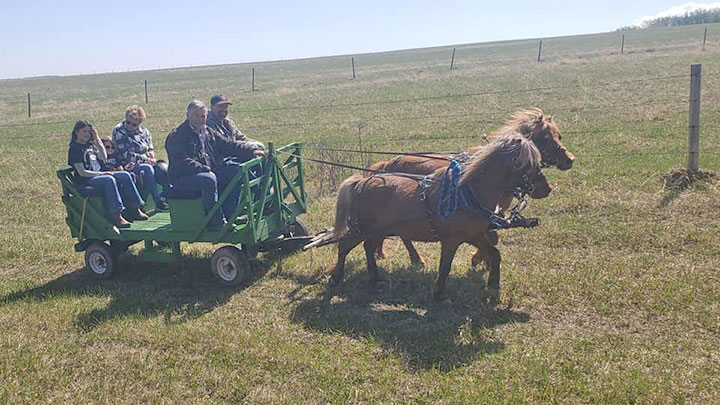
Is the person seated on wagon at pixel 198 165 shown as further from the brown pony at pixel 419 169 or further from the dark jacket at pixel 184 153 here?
the brown pony at pixel 419 169

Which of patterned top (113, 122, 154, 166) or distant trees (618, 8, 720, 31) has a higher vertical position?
distant trees (618, 8, 720, 31)

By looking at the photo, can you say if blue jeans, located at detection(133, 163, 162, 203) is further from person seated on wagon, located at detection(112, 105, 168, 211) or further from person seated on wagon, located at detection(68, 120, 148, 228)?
person seated on wagon, located at detection(68, 120, 148, 228)

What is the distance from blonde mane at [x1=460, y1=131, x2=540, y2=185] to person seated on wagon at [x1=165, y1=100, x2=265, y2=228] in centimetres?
283

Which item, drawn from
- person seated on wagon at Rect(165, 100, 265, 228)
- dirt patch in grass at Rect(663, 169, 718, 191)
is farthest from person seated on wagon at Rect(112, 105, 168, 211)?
dirt patch in grass at Rect(663, 169, 718, 191)

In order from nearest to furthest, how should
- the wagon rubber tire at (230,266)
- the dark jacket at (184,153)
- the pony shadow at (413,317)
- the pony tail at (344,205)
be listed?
1. the pony shadow at (413,317)
2. the pony tail at (344,205)
3. the dark jacket at (184,153)
4. the wagon rubber tire at (230,266)

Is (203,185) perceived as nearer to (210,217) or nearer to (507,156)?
(210,217)

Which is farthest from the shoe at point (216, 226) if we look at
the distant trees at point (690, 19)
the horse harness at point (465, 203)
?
the distant trees at point (690, 19)

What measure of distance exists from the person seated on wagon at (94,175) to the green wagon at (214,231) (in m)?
0.11

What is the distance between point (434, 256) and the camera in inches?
290

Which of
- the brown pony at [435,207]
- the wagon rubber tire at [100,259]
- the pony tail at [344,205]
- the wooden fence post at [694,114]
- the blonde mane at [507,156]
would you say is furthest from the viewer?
the wooden fence post at [694,114]

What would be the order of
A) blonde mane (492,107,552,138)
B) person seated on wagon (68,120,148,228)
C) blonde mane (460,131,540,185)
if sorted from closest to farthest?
blonde mane (460,131,540,185) → blonde mane (492,107,552,138) → person seated on wagon (68,120,148,228)

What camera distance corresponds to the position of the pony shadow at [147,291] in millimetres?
6098

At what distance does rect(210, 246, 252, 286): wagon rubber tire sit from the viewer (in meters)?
6.69

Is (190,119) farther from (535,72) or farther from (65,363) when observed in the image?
(535,72)
